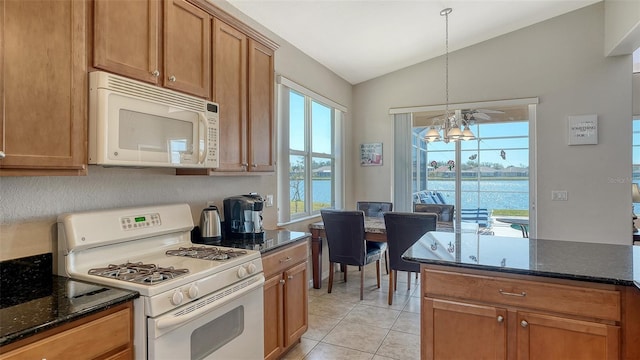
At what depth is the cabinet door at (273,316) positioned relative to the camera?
7.20ft

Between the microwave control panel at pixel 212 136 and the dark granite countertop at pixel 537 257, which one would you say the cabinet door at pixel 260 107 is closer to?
the microwave control panel at pixel 212 136

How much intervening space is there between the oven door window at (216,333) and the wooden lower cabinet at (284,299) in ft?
1.13

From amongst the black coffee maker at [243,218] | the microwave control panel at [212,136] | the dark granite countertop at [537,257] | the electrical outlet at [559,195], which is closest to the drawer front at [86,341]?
the microwave control panel at [212,136]

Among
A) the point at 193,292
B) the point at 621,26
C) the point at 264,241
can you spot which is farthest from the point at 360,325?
the point at 621,26

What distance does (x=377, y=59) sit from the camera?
4.47m

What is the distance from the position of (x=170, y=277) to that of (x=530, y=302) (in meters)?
1.57

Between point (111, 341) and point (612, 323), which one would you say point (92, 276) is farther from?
point (612, 323)

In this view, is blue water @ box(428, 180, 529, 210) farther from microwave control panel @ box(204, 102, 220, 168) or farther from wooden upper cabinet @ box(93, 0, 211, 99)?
wooden upper cabinet @ box(93, 0, 211, 99)

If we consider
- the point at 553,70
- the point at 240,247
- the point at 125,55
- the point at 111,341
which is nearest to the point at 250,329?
the point at 240,247

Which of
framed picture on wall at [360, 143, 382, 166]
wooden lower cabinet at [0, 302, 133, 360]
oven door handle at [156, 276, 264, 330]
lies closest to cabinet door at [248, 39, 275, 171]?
oven door handle at [156, 276, 264, 330]

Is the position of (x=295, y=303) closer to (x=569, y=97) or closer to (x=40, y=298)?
(x=40, y=298)

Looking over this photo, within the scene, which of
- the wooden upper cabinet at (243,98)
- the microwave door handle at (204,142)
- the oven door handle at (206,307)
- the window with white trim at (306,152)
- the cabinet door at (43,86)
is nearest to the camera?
the cabinet door at (43,86)

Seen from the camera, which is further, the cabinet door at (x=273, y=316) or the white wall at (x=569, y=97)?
the white wall at (x=569, y=97)

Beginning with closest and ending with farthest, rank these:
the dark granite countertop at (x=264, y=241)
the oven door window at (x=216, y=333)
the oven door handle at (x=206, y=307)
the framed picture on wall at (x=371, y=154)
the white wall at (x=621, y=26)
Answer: the oven door handle at (x=206, y=307)
the oven door window at (x=216, y=333)
the dark granite countertop at (x=264, y=241)
the white wall at (x=621, y=26)
the framed picture on wall at (x=371, y=154)
